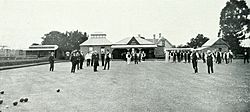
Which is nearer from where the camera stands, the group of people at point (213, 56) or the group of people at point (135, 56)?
the group of people at point (213, 56)

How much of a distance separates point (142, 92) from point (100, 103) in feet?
7.24

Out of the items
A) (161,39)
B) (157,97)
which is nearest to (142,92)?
(157,97)

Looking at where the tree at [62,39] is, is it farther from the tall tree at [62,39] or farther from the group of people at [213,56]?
the group of people at [213,56]

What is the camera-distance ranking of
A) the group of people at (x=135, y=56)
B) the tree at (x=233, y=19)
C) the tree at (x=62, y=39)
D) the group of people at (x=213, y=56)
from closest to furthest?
the tree at (x=233, y=19) < the group of people at (x=213, y=56) < the group of people at (x=135, y=56) < the tree at (x=62, y=39)

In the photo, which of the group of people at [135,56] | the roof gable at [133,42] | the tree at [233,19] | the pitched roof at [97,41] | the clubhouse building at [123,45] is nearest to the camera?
the tree at [233,19]

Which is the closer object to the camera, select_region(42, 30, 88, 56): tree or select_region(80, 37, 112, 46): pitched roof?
select_region(80, 37, 112, 46): pitched roof

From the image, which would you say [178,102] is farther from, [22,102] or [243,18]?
[22,102]

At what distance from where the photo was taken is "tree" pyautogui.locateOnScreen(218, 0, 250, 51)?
19.4 feet

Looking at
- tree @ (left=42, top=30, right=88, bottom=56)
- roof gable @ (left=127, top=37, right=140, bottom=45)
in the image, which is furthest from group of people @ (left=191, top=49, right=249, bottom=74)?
tree @ (left=42, top=30, right=88, bottom=56)

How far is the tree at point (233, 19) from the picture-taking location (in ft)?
19.4

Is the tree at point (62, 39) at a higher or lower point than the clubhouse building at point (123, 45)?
higher

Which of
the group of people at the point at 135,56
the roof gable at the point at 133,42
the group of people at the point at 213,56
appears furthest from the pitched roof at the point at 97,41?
the group of people at the point at 213,56

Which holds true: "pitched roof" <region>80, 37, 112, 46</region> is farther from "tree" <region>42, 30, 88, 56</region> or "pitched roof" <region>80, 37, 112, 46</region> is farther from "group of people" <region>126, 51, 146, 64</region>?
"tree" <region>42, 30, 88, 56</region>

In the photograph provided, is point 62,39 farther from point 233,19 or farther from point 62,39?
point 233,19
